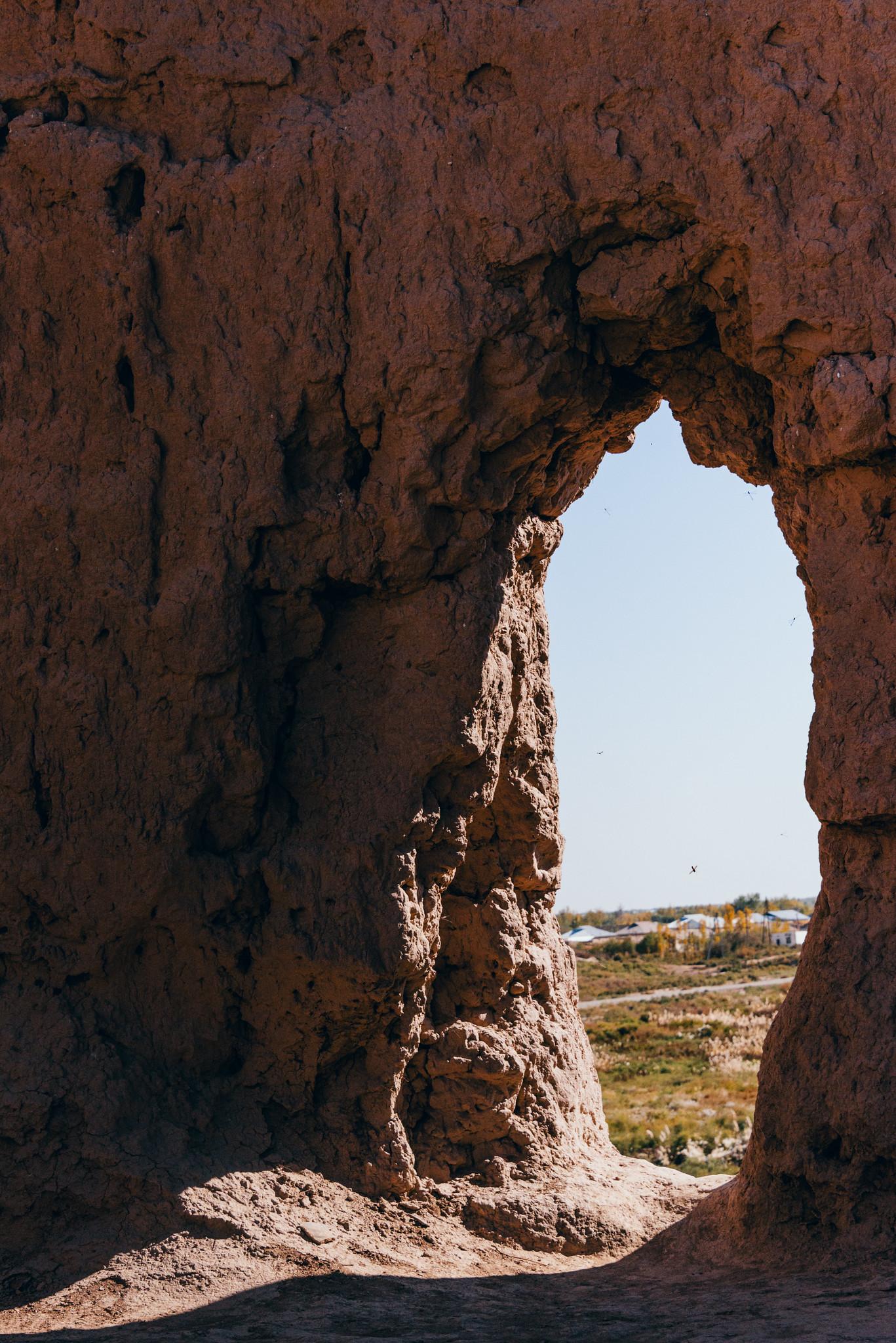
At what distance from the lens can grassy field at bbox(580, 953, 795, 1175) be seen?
37.1 feet

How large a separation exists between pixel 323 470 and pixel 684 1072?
12.2 meters

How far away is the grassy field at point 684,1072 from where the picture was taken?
11305mm

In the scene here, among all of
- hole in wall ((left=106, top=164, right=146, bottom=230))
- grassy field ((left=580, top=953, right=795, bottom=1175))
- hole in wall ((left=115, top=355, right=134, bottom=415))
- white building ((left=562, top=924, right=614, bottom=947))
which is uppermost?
hole in wall ((left=106, top=164, right=146, bottom=230))

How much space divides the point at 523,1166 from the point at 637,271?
4435 millimetres

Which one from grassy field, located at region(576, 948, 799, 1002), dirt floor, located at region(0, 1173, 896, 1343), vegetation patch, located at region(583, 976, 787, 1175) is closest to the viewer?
dirt floor, located at region(0, 1173, 896, 1343)

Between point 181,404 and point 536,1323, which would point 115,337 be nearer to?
point 181,404

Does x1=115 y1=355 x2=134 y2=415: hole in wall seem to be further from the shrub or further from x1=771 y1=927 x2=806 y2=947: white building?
x1=771 y1=927 x2=806 y2=947: white building

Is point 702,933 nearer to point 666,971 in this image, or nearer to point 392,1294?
point 666,971

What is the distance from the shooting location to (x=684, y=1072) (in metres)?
15.8

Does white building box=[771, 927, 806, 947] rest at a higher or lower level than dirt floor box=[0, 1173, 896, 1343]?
lower

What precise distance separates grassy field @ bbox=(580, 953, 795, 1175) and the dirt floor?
3.94 meters

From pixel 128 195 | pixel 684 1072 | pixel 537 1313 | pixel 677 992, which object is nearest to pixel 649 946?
pixel 677 992

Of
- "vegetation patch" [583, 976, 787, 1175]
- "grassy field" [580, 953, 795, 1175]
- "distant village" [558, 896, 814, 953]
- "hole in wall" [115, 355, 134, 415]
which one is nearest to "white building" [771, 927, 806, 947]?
"distant village" [558, 896, 814, 953]

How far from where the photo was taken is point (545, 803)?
7.09 meters
